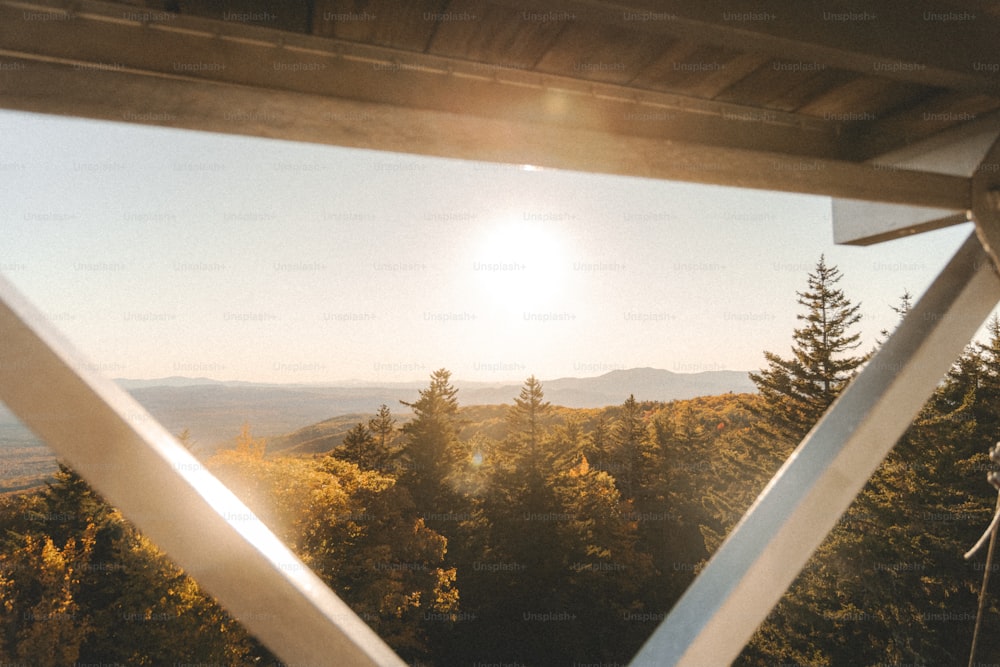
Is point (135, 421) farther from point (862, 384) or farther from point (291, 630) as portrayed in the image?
point (862, 384)

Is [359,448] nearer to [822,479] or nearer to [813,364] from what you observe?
[813,364]

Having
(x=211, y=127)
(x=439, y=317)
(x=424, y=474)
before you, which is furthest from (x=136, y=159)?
(x=211, y=127)

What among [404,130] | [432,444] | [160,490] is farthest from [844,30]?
[432,444]

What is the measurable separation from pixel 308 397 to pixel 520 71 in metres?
27.1

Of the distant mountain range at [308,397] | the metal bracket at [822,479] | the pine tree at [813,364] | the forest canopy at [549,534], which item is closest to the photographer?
the metal bracket at [822,479]

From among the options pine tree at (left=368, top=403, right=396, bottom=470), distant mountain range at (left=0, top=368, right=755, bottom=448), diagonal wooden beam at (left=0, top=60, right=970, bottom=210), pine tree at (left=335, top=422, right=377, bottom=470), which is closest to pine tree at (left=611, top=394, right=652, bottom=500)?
distant mountain range at (left=0, top=368, right=755, bottom=448)

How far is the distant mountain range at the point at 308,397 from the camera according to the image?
20.7 m

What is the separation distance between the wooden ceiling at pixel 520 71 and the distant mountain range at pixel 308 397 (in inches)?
783

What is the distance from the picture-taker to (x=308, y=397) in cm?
2648

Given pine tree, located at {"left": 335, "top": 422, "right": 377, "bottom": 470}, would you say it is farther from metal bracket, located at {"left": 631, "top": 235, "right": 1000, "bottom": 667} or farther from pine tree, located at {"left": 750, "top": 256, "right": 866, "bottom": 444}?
metal bracket, located at {"left": 631, "top": 235, "right": 1000, "bottom": 667}

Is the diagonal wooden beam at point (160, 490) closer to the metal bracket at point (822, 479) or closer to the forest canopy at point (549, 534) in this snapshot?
the metal bracket at point (822, 479)

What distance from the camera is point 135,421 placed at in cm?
68

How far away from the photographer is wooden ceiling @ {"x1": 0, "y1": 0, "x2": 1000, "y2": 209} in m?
0.83

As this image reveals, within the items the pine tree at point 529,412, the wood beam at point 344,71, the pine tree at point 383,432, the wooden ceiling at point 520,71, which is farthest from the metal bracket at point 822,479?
the pine tree at point 529,412
